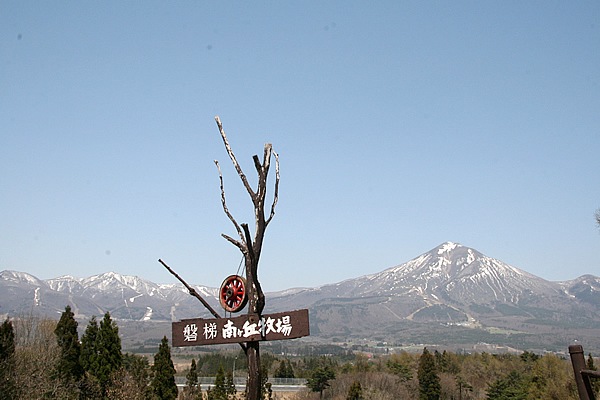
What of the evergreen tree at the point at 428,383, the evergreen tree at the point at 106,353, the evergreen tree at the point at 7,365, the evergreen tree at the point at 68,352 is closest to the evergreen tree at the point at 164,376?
the evergreen tree at the point at 106,353

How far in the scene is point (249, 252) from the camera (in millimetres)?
8430

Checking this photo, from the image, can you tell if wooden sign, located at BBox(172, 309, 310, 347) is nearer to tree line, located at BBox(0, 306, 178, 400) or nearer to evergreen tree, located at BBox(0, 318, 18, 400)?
evergreen tree, located at BBox(0, 318, 18, 400)

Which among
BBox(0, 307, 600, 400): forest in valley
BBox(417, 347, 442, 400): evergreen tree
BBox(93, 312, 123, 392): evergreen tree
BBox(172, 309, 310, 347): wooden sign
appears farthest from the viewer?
BBox(417, 347, 442, 400): evergreen tree

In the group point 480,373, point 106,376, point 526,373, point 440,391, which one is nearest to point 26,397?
point 106,376

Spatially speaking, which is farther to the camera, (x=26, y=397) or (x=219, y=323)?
(x=26, y=397)

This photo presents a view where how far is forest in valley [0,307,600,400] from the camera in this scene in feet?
83.8

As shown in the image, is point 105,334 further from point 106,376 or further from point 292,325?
point 292,325

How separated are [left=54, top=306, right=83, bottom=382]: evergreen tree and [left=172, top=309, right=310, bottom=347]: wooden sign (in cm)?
2471

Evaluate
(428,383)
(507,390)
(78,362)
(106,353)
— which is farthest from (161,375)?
(428,383)

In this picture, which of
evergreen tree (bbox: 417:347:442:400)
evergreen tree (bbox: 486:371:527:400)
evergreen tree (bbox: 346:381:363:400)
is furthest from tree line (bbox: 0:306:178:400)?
evergreen tree (bbox: 417:347:442:400)

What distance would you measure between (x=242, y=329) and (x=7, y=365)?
56.4 ft

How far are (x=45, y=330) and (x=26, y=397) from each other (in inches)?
871

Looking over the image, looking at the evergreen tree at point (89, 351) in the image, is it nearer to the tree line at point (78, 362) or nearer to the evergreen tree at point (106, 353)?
the tree line at point (78, 362)

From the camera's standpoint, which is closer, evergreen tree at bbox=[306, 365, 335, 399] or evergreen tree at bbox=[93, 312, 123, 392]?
evergreen tree at bbox=[93, 312, 123, 392]
